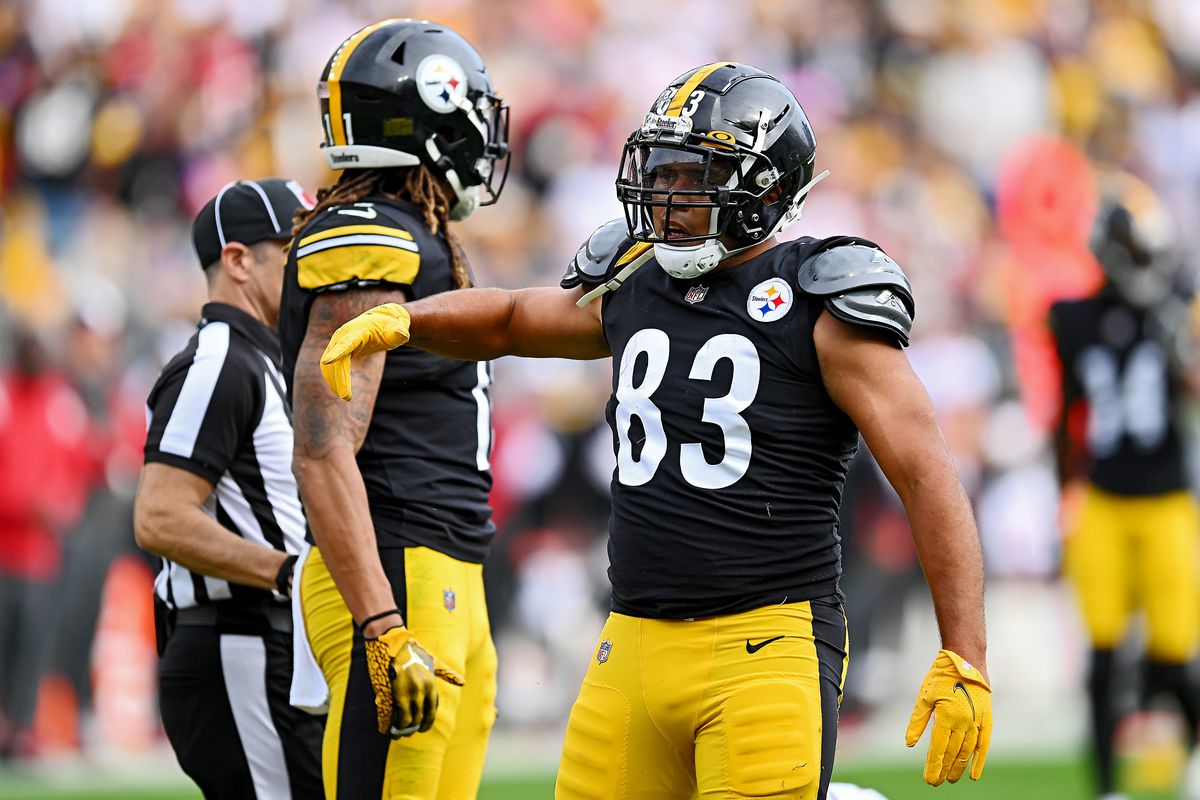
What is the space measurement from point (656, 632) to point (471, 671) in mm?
709

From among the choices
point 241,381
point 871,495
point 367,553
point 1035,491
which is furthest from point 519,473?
point 367,553

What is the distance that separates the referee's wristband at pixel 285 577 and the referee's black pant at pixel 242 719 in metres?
0.20

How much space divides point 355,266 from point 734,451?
97 cm

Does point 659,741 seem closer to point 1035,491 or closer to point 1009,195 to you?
point 1035,491

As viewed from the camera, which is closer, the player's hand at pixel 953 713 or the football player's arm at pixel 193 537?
the player's hand at pixel 953 713

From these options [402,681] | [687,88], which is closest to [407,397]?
[402,681]

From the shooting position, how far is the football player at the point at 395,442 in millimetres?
3691

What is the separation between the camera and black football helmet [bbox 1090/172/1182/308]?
756 centimetres

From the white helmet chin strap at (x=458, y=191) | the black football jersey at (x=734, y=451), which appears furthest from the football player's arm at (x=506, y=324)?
the white helmet chin strap at (x=458, y=191)

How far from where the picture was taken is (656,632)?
3443mm

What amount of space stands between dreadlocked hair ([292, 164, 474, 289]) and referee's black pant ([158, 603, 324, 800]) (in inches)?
40.9

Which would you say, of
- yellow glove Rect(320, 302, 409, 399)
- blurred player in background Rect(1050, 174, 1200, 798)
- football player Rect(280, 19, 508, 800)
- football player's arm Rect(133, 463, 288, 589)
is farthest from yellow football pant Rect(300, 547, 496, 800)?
blurred player in background Rect(1050, 174, 1200, 798)

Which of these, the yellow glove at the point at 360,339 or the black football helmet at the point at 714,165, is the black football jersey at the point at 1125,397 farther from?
the yellow glove at the point at 360,339

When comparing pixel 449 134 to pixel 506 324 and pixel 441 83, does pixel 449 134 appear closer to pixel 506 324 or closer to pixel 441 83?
pixel 441 83
